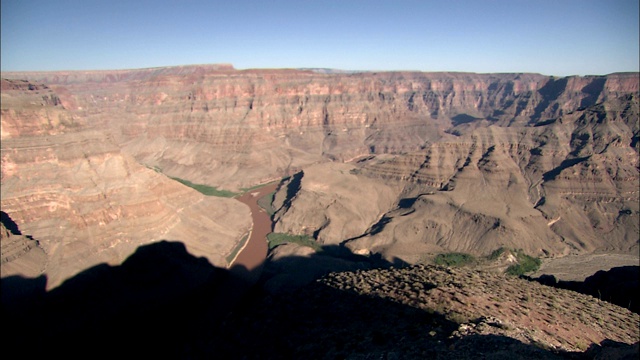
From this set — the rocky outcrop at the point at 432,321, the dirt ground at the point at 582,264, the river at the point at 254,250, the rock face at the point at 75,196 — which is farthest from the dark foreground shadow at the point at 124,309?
the dirt ground at the point at 582,264

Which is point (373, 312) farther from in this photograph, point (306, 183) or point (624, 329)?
point (306, 183)

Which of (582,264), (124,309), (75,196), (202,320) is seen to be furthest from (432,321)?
(582,264)

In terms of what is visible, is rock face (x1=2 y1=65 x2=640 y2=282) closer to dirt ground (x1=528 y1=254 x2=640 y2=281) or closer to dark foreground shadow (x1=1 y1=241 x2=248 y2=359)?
dirt ground (x1=528 y1=254 x2=640 y2=281)

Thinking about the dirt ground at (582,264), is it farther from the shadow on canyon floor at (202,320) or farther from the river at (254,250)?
the river at (254,250)

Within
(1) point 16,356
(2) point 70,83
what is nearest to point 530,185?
(1) point 16,356

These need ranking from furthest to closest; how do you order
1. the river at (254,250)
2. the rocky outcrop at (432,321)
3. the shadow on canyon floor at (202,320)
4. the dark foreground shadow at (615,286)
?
1. the river at (254,250)
2. the dark foreground shadow at (615,286)
3. the shadow on canyon floor at (202,320)
4. the rocky outcrop at (432,321)

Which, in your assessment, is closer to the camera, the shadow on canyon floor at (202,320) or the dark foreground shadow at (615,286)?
the shadow on canyon floor at (202,320)

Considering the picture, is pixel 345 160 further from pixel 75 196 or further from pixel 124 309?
pixel 124 309
